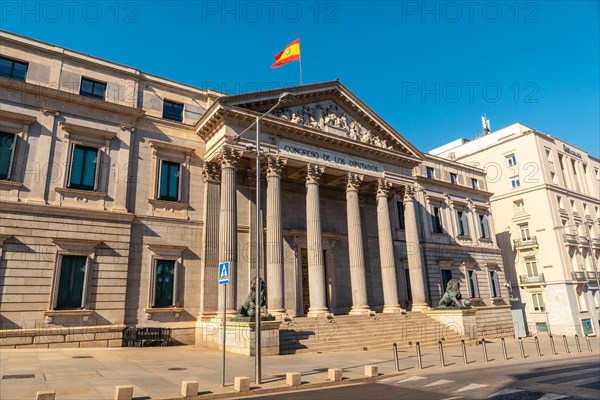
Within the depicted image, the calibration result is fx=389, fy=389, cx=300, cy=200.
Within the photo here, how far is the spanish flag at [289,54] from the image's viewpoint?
26502mm

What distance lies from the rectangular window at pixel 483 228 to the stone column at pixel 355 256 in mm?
22451

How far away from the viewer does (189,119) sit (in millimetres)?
27109

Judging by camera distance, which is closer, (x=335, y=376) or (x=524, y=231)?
(x=335, y=376)

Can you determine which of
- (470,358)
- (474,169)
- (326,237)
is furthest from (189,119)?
(474,169)

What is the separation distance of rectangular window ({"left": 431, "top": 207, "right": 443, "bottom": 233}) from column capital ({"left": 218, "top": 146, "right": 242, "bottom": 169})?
2408 cm

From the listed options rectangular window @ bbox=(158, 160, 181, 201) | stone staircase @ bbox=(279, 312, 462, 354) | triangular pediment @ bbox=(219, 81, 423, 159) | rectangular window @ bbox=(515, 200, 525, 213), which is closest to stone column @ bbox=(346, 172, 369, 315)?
stone staircase @ bbox=(279, 312, 462, 354)

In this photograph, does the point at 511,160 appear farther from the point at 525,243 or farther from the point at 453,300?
the point at 453,300

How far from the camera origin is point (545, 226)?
4738 cm

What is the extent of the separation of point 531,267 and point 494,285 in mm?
9397

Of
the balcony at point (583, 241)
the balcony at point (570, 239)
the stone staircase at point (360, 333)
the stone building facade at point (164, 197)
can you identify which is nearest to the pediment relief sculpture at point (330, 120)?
the stone building facade at point (164, 197)

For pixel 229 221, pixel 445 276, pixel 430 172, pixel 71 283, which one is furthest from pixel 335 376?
pixel 430 172

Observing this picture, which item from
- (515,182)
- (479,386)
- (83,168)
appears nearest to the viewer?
(479,386)

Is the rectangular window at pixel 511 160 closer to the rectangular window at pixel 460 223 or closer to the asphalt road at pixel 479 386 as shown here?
the rectangular window at pixel 460 223

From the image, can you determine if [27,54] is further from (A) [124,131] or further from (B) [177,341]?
(B) [177,341]
